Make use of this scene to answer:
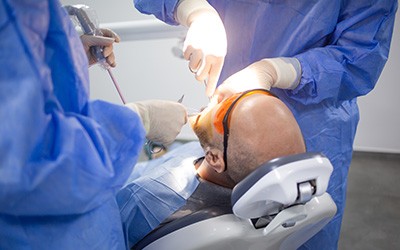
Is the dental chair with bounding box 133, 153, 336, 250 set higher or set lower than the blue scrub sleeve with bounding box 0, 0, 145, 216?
lower

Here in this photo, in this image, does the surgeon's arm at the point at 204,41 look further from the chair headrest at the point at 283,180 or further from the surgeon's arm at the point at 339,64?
the chair headrest at the point at 283,180

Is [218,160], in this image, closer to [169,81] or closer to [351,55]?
[351,55]

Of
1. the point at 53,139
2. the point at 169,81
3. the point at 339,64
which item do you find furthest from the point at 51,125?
the point at 169,81

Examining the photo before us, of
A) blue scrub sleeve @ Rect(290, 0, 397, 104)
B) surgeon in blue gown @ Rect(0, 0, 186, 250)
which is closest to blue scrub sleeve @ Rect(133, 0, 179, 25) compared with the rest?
blue scrub sleeve @ Rect(290, 0, 397, 104)

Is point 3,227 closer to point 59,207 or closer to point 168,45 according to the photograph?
point 59,207

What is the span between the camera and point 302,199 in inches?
28.5

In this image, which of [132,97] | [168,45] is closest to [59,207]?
[168,45]

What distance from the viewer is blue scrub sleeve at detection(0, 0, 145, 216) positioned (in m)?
0.43

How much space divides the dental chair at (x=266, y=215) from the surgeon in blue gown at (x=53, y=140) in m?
0.26

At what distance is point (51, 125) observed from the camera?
49 cm

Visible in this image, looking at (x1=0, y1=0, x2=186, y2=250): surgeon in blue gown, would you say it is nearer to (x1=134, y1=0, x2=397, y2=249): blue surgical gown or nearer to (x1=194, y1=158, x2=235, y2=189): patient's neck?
(x1=194, y1=158, x2=235, y2=189): patient's neck

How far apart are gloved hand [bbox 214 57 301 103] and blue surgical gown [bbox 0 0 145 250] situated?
0.51 metres

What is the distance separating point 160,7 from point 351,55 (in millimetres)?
649

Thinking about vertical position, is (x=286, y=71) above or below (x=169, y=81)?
above
